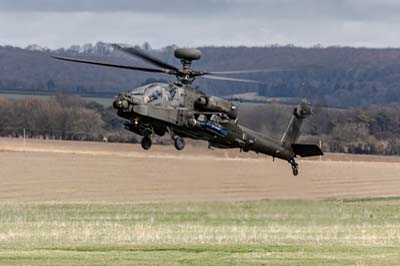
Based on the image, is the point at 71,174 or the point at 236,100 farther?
the point at 71,174

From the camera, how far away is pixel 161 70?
33.6m

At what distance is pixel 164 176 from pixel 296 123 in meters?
22.3

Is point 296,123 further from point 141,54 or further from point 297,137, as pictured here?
Answer: point 141,54

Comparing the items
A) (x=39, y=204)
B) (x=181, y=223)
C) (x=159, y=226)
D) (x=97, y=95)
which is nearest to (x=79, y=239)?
(x=159, y=226)

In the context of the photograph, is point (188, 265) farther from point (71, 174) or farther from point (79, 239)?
point (71, 174)

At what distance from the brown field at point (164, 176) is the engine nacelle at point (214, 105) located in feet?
70.1

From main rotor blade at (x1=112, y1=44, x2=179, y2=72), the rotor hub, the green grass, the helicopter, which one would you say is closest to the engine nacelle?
the helicopter

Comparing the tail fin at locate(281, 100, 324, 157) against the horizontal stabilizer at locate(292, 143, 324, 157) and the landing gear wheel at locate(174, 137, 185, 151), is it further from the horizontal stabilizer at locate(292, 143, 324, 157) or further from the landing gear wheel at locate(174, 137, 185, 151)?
the landing gear wheel at locate(174, 137, 185, 151)

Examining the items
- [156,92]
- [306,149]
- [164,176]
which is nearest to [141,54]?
[156,92]

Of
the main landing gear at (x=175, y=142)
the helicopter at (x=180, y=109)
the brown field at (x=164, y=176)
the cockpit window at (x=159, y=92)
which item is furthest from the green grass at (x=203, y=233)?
the brown field at (x=164, y=176)

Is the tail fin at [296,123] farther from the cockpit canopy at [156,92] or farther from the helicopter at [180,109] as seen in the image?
the cockpit canopy at [156,92]

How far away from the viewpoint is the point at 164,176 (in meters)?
64.3

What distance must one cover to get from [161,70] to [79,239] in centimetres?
492

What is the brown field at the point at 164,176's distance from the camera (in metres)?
59.1
